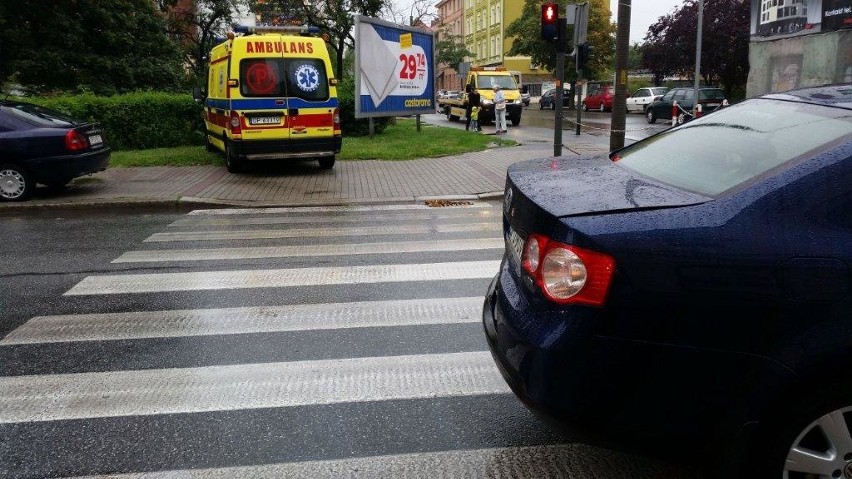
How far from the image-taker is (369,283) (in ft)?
19.4

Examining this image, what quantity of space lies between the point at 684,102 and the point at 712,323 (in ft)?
93.4

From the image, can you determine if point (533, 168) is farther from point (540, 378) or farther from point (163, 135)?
point (163, 135)

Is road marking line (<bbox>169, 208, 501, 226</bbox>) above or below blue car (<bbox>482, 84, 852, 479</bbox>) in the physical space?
below

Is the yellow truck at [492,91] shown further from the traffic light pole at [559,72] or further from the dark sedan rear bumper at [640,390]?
the dark sedan rear bumper at [640,390]

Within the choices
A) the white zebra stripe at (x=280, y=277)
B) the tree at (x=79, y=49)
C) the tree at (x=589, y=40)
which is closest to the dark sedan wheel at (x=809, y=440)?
the white zebra stripe at (x=280, y=277)

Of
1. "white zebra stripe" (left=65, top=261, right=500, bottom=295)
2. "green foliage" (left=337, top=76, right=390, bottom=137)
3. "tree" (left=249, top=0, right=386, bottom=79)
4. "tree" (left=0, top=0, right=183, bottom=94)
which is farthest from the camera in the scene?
"tree" (left=249, top=0, right=386, bottom=79)

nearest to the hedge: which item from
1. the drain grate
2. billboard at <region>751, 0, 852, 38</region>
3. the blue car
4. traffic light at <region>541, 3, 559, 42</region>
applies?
traffic light at <region>541, 3, 559, 42</region>

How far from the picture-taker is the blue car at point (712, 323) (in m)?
2.28

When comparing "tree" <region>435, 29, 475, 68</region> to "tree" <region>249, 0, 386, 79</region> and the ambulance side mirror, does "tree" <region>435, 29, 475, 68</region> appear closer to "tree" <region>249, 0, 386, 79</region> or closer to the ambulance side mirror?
"tree" <region>249, 0, 386, 79</region>

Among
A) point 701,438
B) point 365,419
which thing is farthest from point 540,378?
point 365,419

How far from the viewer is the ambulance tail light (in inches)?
484

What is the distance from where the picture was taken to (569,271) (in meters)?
2.53

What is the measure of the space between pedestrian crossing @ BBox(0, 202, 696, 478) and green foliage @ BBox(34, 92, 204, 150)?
10.7 meters

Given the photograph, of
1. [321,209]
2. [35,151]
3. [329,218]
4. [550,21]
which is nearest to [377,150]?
[550,21]
